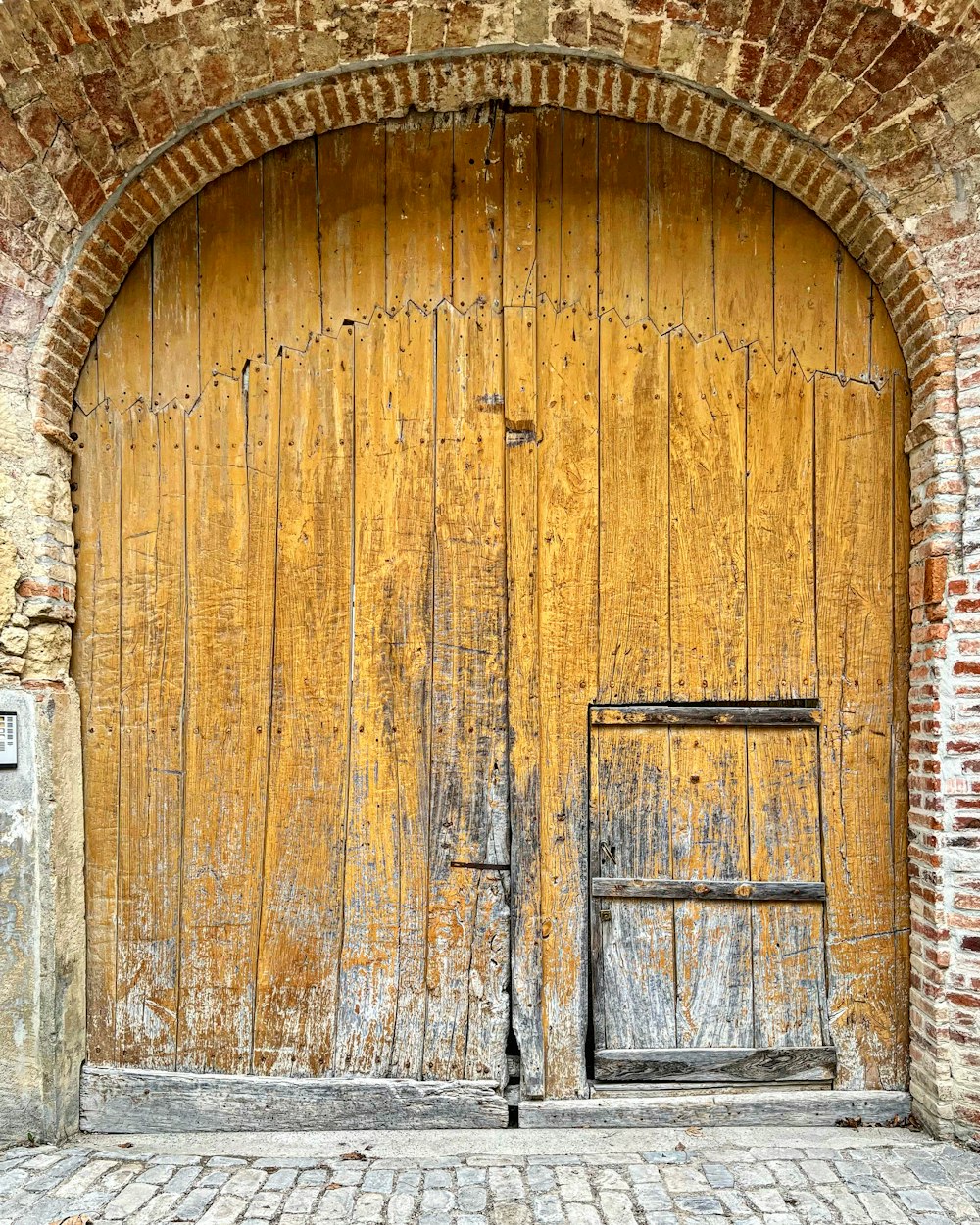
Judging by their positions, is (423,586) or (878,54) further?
(423,586)

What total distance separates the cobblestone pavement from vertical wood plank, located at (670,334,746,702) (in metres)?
1.43

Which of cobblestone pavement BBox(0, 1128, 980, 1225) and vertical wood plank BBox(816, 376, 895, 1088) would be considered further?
vertical wood plank BBox(816, 376, 895, 1088)

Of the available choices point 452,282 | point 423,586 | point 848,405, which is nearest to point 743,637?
point 848,405

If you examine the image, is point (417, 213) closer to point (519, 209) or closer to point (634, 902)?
point (519, 209)

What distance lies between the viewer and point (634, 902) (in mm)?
2820

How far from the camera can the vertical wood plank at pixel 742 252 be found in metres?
2.85

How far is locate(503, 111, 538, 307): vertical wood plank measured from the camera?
9.39 feet

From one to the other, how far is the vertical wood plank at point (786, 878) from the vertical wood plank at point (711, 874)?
38 mm

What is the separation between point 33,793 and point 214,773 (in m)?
0.55

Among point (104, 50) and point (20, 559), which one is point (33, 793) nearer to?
point (20, 559)

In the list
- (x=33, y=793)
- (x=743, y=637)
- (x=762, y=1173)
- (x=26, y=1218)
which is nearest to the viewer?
(x=26, y=1218)

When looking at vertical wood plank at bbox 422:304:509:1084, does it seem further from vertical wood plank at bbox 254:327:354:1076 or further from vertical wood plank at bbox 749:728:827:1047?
vertical wood plank at bbox 749:728:827:1047

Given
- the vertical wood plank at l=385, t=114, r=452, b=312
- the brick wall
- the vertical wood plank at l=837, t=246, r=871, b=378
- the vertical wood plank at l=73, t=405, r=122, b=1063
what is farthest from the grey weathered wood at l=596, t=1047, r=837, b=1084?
the vertical wood plank at l=385, t=114, r=452, b=312

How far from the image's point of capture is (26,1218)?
228 centimetres
